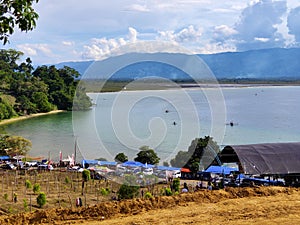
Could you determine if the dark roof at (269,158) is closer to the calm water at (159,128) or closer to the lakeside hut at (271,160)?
the lakeside hut at (271,160)

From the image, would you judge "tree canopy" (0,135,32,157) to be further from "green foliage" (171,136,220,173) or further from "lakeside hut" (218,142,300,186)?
"lakeside hut" (218,142,300,186)

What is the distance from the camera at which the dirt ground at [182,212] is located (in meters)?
5.33

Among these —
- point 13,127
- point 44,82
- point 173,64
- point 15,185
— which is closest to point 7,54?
point 44,82

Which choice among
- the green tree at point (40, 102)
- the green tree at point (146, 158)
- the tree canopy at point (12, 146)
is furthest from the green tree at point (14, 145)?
the green tree at point (40, 102)

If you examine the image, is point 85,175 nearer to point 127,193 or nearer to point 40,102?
point 127,193

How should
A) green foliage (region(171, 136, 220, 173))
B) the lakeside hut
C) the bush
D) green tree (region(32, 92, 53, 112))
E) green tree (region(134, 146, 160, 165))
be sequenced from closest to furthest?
the bush → the lakeside hut → green foliage (region(171, 136, 220, 173)) → green tree (region(134, 146, 160, 165)) → green tree (region(32, 92, 53, 112))

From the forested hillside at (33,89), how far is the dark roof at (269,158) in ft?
121

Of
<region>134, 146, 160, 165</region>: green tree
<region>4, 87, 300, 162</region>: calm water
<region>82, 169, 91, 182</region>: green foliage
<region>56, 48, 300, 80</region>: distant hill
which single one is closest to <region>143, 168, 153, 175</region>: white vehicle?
<region>4, 87, 300, 162</region>: calm water

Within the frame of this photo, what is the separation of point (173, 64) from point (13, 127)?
33500 millimetres

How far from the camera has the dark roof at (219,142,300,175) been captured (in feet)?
A: 31.7

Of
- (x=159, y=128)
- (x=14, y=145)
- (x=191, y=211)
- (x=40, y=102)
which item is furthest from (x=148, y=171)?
(x=40, y=102)

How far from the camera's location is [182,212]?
5.64 meters

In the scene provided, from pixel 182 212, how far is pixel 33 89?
49773 millimetres

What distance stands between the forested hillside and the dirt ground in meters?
39.3
